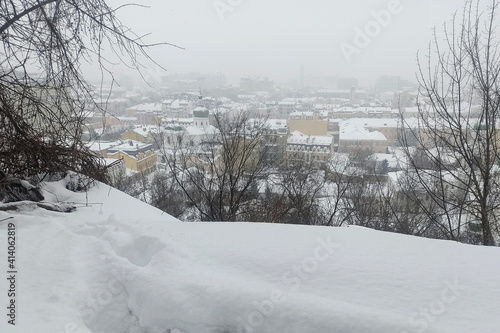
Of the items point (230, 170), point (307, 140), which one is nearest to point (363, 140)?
point (307, 140)

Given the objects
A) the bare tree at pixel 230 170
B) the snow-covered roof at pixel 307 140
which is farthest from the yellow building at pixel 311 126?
the bare tree at pixel 230 170

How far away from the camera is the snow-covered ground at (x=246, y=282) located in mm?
1792

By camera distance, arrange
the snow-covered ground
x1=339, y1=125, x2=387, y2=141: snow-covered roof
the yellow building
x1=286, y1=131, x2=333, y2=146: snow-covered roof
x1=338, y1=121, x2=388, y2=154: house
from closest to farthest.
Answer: the snow-covered ground < x1=286, y1=131, x2=333, y2=146: snow-covered roof < x1=338, y1=121, x2=388, y2=154: house < x1=339, y1=125, x2=387, y2=141: snow-covered roof < the yellow building

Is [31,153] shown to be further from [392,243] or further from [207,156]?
[207,156]

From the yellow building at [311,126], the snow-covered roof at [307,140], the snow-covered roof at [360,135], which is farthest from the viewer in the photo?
the yellow building at [311,126]

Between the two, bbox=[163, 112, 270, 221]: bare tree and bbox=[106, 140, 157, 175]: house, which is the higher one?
bbox=[163, 112, 270, 221]: bare tree

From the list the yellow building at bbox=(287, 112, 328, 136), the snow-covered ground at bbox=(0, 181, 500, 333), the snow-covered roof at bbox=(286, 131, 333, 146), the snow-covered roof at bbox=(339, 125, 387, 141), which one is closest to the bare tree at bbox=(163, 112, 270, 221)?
the snow-covered ground at bbox=(0, 181, 500, 333)

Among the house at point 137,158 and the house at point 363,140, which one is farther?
the house at point 363,140

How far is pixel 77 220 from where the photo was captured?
3.11 metres

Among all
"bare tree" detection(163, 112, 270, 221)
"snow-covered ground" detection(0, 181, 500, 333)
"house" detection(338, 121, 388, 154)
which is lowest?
"house" detection(338, 121, 388, 154)

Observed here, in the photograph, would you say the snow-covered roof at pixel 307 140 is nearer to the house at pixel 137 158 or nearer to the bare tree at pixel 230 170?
the house at pixel 137 158

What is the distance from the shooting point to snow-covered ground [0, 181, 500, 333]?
1.79m

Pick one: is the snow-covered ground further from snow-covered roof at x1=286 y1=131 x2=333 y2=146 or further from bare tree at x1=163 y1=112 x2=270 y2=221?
snow-covered roof at x1=286 y1=131 x2=333 y2=146

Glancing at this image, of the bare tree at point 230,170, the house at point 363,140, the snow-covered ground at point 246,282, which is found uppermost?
the snow-covered ground at point 246,282
